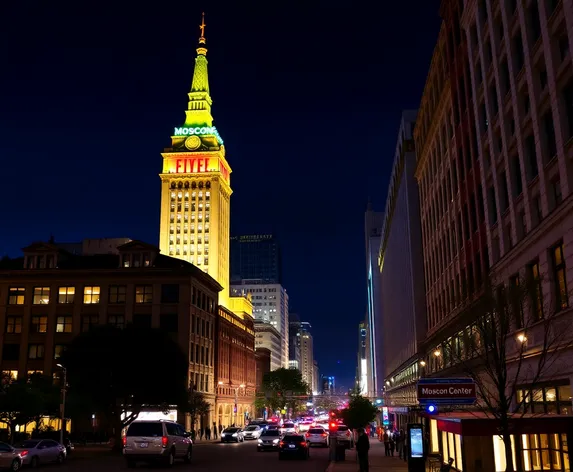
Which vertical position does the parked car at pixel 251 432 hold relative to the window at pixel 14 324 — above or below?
below

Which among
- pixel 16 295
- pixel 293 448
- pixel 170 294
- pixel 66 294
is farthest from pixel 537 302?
pixel 16 295

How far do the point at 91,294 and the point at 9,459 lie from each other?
57.5 meters

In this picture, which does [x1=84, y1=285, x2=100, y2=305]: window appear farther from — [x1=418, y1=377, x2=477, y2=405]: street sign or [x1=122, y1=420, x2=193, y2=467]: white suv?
[x1=418, y1=377, x2=477, y2=405]: street sign

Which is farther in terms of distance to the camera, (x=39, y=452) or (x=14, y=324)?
(x=14, y=324)

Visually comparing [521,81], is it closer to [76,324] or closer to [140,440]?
[140,440]

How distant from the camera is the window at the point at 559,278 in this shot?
81.7 feet

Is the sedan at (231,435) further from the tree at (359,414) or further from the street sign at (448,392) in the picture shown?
the street sign at (448,392)

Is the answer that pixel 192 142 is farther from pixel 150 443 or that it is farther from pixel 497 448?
pixel 497 448

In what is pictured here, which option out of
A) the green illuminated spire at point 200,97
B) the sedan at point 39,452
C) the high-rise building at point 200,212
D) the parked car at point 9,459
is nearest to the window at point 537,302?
the parked car at point 9,459

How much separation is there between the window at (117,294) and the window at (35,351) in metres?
11.0

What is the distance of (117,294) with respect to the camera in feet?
288

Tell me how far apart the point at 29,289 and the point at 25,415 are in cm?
4019

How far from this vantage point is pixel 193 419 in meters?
85.2

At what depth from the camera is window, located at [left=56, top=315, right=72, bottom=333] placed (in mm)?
87125
